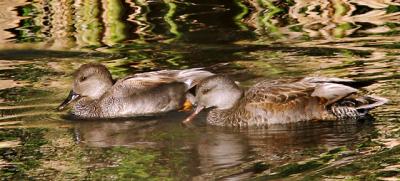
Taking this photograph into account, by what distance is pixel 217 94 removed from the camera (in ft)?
34.4

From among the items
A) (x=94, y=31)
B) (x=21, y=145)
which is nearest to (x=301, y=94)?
(x=21, y=145)

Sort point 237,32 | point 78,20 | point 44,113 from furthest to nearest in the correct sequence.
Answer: point 78,20 < point 237,32 < point 44,113

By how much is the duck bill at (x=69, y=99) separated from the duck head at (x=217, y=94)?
1432 millimetres

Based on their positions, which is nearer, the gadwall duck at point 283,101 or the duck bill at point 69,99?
the gadwall duck at point 283,101

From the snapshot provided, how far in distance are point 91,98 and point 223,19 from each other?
3.72 metres

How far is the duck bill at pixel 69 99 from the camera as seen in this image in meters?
11.2

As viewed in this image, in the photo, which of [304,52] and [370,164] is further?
[304,52]

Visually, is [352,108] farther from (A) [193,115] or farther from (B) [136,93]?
(B) [136,93]

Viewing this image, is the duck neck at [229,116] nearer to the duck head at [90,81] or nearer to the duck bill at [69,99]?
the duck head at [90,81]

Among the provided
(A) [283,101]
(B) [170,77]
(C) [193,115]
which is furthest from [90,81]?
(A) [283,101]

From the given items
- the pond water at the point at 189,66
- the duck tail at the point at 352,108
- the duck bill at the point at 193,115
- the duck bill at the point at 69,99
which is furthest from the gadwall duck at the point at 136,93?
the duck tail at the point at 352,108

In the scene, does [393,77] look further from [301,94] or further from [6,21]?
[6,21]

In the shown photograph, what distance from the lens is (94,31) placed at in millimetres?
14500

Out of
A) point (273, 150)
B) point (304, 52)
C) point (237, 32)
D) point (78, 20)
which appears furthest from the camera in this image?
point (78, 20)
